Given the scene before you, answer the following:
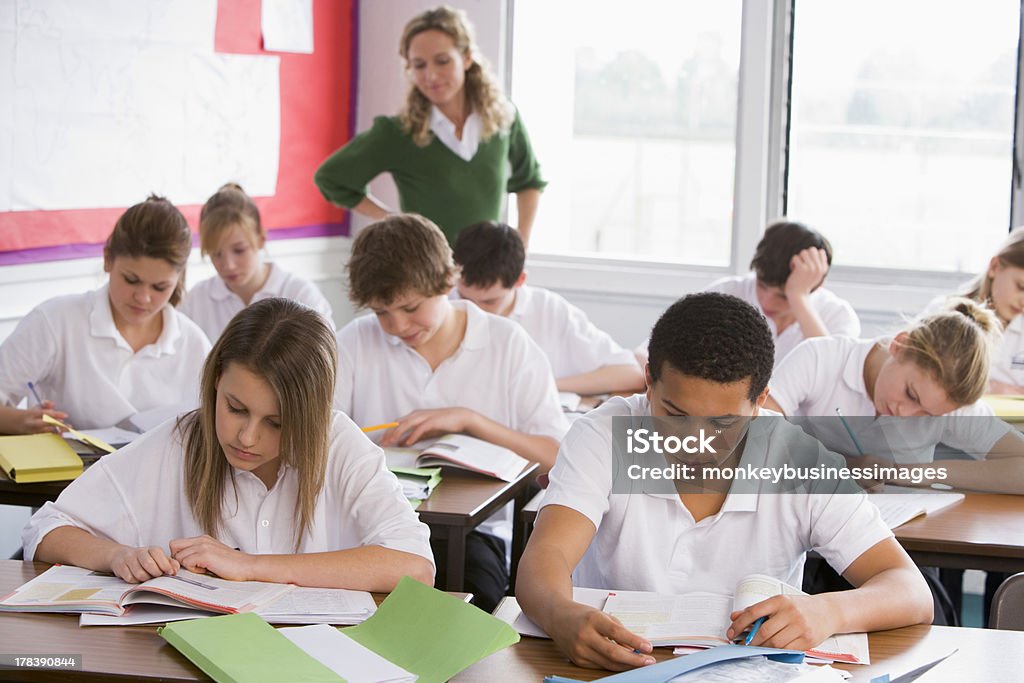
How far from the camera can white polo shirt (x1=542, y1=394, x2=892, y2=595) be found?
1.82 metres

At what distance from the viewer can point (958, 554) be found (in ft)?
6.93

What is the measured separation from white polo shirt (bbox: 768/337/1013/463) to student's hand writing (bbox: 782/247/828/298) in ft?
2.53

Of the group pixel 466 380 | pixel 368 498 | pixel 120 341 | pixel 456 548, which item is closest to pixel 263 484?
pixel 368 498

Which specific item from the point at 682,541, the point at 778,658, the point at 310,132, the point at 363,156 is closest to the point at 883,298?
the point at 363,156

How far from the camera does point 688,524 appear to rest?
185cm

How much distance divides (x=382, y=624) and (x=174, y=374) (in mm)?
1668

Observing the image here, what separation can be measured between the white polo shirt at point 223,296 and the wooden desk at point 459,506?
147 centimetres

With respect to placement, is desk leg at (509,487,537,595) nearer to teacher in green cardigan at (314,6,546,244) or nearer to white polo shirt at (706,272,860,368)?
white polo shirt at (706,272,860,368)

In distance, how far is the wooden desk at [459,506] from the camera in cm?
219

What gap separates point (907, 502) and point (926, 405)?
0.24 meters

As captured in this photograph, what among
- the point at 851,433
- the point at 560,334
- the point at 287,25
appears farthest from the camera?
the point at 287,25

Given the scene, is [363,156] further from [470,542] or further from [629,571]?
[629,571]

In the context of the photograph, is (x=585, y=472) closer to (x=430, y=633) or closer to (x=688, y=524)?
(x=688, y=524)

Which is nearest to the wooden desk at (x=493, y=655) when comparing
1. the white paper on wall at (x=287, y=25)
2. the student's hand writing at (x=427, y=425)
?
the student's hand writing at (x=427, y=425)
